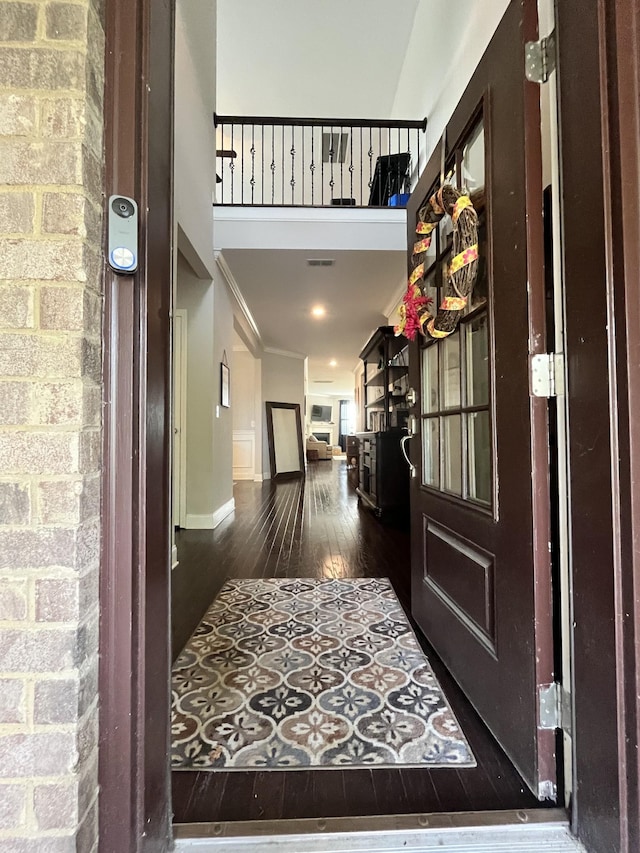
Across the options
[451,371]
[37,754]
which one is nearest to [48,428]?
[37,754]

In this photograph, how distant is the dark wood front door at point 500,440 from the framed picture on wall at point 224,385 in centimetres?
286

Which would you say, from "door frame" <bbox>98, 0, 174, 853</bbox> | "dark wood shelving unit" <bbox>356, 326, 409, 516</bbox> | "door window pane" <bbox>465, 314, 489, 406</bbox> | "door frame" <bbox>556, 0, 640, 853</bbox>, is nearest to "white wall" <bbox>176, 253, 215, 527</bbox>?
"dark wood shelving unit" <bbox>356, 326, 409, 516</bbox>

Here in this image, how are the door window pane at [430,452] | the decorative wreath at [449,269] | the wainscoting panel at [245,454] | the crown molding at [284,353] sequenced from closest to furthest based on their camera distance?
the decorative wreath at [449,269] < the door window pane at [430,452] < the wainscoting panel at [245,454] < the crown molding at [284,353]

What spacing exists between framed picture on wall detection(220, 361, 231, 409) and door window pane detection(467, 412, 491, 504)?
120 inches

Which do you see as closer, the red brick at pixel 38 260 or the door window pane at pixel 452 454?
the red brick at pixel 38 260

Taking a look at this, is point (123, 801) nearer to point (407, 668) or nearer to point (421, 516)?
point (407, 668)

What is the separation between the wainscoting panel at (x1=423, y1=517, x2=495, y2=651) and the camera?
1134 mm

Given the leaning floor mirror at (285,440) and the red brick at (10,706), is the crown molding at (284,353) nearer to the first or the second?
the leaning floor mirror at (285,440)

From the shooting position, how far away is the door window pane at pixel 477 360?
121cm

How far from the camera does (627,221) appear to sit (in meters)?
0.72

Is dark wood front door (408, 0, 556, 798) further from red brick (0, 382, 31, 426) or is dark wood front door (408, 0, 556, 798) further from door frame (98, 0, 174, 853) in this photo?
red brick (0, 382, 31, 426)

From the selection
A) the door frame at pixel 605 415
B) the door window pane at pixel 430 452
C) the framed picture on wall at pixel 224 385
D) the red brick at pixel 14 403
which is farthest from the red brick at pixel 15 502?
the framed picture on wall at pixel 224 385

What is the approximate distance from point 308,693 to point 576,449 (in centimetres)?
114

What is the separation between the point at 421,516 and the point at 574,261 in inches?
43.5
